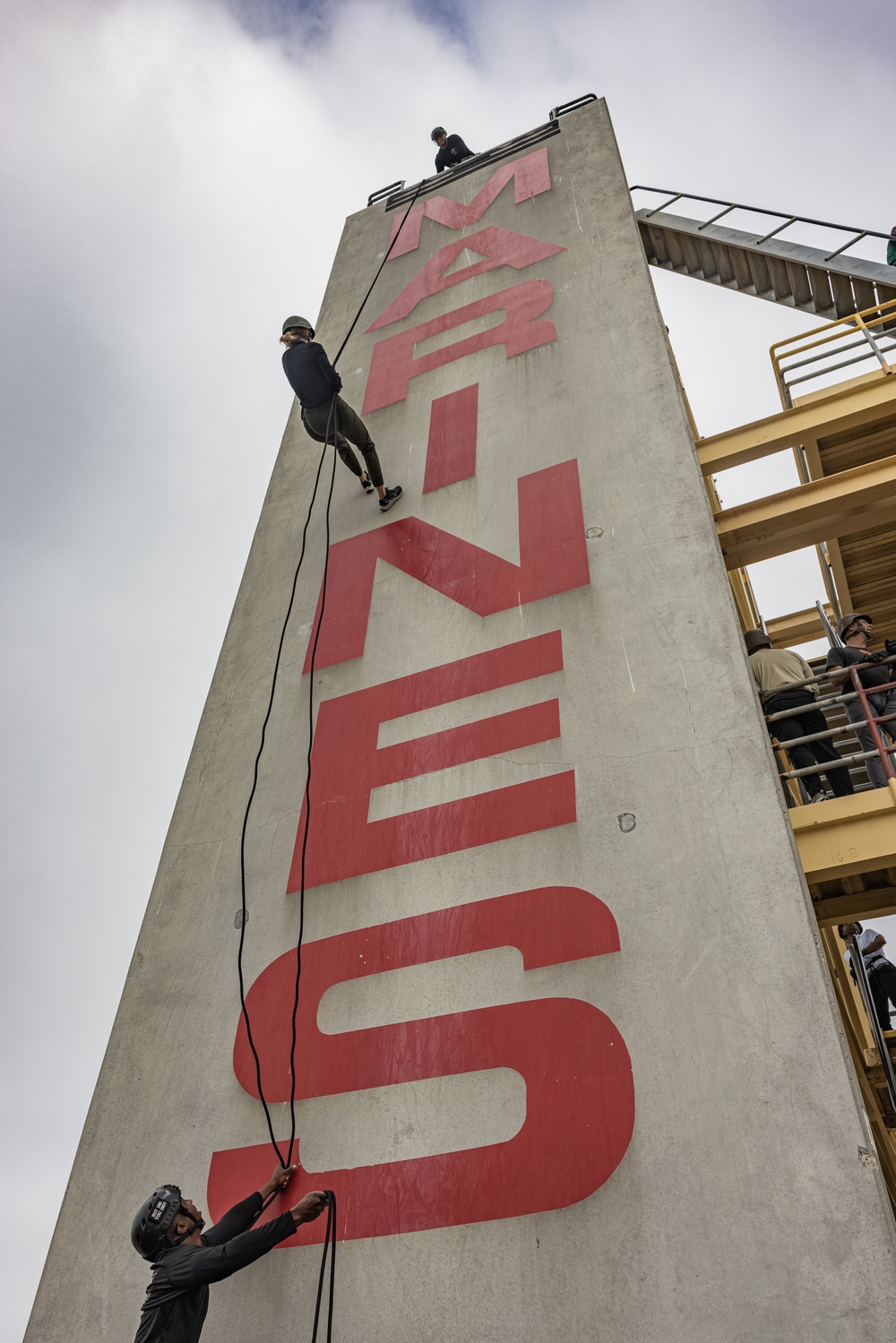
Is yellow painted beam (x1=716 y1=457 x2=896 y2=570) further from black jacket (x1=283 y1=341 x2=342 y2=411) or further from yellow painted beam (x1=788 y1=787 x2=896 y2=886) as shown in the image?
black jacket (x1=283 y1=341 x2=342 y2=411)

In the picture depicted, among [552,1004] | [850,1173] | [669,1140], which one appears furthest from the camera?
[552,1004]

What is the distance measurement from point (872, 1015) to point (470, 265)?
821 cm

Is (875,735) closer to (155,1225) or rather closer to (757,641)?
(757,641)

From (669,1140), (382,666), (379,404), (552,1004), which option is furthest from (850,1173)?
(379,404)

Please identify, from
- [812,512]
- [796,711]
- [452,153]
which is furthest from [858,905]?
[452,153]

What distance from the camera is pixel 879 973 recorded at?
9.03 meters

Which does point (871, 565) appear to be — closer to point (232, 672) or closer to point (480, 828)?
point (480, 828)

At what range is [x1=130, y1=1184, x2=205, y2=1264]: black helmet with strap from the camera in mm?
4039

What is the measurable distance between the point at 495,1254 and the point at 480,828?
2080mm

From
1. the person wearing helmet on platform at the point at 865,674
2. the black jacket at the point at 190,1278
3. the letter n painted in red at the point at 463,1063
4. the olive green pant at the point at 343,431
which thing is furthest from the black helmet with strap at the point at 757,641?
the black jacket at the point at 190,1278

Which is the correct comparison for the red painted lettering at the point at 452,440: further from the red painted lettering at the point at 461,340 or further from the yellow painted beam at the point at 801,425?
the yellow painted beam at the point at 801,425

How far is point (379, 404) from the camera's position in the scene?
877 cm

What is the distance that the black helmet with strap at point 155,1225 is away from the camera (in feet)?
13.3

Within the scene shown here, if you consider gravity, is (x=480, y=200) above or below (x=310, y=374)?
above
